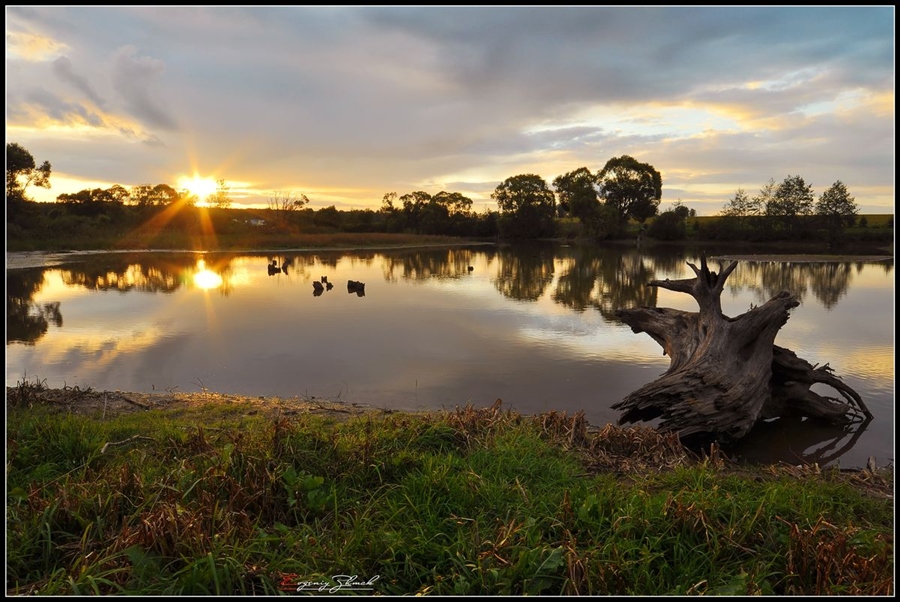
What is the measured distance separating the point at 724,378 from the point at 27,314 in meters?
16.7

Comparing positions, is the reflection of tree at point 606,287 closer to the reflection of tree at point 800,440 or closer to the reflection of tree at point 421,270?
the reflection of tree at point 421,270

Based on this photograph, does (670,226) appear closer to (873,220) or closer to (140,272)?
(873,220)

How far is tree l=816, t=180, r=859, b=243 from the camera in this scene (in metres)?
50.7

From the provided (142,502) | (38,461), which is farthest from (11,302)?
(142,502)

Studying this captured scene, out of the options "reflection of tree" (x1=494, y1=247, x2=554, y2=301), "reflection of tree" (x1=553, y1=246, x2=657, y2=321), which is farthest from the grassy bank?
"reflection of tree" (x1=494, y1=247, x2=554, y2=301)

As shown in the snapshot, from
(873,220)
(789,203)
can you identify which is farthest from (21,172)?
(873,220)

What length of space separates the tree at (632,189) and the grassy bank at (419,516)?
66.1m

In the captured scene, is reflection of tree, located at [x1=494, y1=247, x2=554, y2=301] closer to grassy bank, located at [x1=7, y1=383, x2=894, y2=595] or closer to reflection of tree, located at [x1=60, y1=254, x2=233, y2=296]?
reflection of tree, located at [x1=60, y1=254, x2=233, y2=296]

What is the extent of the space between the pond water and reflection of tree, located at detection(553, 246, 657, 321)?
0.17 meters

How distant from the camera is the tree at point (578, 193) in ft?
213

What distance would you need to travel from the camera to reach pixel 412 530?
3248 mm

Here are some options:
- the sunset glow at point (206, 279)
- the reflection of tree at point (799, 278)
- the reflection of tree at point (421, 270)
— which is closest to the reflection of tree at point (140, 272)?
the sunset glow at point (206, 279)

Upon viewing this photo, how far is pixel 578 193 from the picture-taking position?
66.9 m

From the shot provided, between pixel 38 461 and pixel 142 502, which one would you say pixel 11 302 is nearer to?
pixel 38 461
